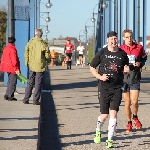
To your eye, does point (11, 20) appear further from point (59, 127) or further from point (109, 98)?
point (109, 98)

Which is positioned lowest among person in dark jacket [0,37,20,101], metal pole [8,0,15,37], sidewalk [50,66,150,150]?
sidewalk [50,66,150,150]

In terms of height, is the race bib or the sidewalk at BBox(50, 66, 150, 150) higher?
the race bib

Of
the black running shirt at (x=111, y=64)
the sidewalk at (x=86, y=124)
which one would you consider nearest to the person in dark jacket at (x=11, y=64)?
the sidewalk at (x=86, y=124)

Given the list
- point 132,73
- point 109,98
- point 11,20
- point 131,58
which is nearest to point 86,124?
point 132,73

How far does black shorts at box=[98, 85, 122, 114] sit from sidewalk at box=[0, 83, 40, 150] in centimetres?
109

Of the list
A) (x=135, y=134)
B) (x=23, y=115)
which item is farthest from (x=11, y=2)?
(x=135, y=134)

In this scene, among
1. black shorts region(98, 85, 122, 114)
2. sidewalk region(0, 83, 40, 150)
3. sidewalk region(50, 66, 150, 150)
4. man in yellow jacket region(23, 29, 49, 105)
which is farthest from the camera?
man in yellow jacket region(23, 29, 49, 105)

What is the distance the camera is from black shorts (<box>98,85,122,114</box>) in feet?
32.0

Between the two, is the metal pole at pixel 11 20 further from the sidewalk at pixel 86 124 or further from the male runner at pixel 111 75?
the male runner at pixel 111 75

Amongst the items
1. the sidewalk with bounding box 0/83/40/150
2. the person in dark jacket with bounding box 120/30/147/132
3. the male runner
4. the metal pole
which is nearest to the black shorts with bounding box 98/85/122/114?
the male runner

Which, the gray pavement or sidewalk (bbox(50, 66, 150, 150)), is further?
sidewalk (bbox(50, 66, 150, 150))

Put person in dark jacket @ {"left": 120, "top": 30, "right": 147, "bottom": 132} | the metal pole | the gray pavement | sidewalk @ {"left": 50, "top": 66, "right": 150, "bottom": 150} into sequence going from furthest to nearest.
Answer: the metal pole, person in dark jacket @ {"left": 120, "top": 30, "right": 147, "bottom": 132}, sidewalk @ {"left": 50, "top": 66, "right": 150, "bottom": 150}, the gray pavement

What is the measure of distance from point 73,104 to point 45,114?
2397 mm

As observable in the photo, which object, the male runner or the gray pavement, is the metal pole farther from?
the male runner
